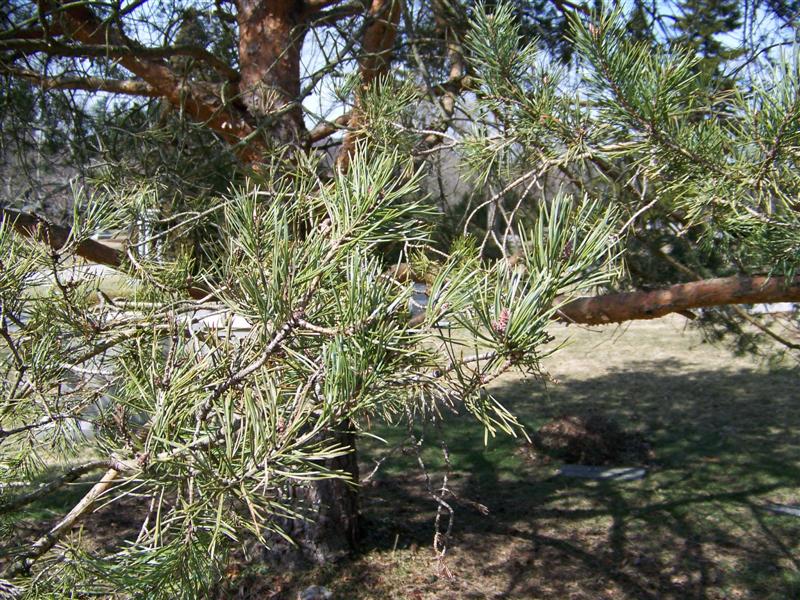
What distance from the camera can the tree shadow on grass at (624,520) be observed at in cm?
356

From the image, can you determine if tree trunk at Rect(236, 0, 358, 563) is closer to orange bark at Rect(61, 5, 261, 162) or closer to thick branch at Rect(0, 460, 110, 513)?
orange bark at Rect(61, 5, 261, 162)

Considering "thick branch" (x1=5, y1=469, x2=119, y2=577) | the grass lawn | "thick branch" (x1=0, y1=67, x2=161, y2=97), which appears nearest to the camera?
"thick branch" (x1=5, y1=469, x2=119, y2=577)

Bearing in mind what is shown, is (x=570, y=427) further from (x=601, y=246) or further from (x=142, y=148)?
(x=601, y=246)

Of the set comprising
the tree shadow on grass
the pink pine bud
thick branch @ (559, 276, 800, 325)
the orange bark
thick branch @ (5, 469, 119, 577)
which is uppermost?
the orange bark

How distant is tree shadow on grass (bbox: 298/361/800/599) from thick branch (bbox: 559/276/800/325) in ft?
3.38

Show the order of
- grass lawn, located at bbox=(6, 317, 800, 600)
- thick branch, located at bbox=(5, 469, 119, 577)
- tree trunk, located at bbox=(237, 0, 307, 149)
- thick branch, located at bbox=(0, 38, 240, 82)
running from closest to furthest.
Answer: thick branch, located at bbox=(5, 469, 119, 577)
thick branch, located at bbox=(0, 38, 240, 82)
tree trunk, located at bbox=(237, 0, 307, 149)
grass lawn, located at bbox=(6, 317, 800, 600)

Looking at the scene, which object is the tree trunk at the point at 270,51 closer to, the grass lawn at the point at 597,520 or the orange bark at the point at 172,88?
the orange bark at the point at 172,88

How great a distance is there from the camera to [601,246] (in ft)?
2.22

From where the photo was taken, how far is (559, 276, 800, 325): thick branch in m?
2.02

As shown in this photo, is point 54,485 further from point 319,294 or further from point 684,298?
point 684,298

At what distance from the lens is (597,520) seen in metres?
4.39

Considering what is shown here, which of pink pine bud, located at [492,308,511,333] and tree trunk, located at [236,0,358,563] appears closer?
pink pine bud, located at [492,308,511,333]

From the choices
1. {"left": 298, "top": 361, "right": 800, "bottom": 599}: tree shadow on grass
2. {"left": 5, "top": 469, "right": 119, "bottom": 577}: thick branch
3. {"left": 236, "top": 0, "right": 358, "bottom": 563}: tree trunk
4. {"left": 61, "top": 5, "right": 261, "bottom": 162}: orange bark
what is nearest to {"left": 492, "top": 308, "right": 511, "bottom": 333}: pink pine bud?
{"left": 5, "top": 469, "right": 119, "bottom": 577}: thick branch

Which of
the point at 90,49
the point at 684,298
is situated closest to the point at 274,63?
the point at 90,49
